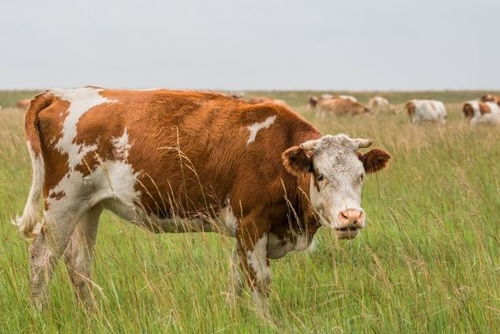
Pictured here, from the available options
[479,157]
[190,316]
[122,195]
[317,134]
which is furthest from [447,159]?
[190,316]

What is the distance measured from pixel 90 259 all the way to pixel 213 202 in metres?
1.10

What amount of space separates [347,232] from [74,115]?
2482 mm

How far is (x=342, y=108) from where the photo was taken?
37531 millimetres

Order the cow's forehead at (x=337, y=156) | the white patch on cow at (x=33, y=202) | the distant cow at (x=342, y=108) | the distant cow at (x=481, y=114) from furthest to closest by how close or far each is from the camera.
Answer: the distant cow at (x=342, y=108) → the distant cow at (x=481, y=114) → the white patch on cow at (x=33, y=202) → the cow's forehead at (x=337, y=156)

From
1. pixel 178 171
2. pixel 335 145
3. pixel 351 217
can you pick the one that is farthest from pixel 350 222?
pixel 178 171

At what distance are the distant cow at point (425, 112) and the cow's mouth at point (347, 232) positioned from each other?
26561 millimetres

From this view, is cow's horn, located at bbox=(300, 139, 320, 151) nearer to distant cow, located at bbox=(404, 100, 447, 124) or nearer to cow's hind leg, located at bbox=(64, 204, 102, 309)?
cow's hind leg, located at bbox=(64, 204, 102, 309)

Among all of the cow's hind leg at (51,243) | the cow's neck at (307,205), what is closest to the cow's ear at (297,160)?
the cow's neck at (307,205)

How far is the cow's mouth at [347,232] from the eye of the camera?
183 inches

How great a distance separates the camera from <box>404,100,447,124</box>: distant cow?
1196 inches

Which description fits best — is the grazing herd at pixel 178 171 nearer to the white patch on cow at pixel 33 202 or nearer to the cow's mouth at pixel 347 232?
the white patch on cow at pixel 33 202

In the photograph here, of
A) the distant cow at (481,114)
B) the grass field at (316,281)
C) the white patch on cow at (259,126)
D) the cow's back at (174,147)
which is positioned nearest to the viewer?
the grass field at (316,281)

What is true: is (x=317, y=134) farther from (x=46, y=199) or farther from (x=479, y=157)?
(x=479, y=157)

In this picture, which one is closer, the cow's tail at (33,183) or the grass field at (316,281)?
the grass field at (316,281)
